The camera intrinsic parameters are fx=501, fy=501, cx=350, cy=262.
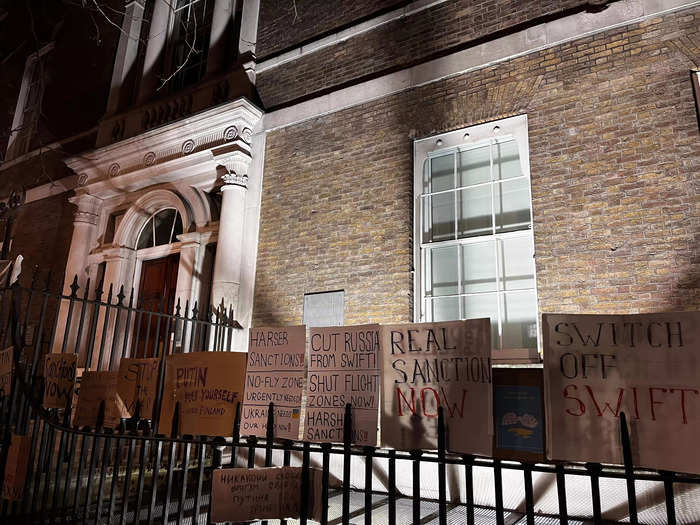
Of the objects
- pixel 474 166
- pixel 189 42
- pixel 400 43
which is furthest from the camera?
pixel 189 42

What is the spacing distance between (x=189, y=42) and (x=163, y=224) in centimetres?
400

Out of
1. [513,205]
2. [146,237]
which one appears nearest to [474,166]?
[513,205]

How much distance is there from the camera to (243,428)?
2781 millimetres

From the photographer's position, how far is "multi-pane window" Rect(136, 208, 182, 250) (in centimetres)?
978

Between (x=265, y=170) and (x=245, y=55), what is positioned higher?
(x=245, y=55)

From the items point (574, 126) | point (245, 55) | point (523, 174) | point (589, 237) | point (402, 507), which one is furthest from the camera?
point (245, 55)

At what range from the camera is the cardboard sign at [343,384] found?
248 cm

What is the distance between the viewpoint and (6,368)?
422 cm

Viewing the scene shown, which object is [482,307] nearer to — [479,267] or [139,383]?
[479,267]

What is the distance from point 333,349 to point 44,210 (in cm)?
1149

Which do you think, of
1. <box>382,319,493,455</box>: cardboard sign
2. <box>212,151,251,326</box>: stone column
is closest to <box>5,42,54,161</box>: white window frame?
<box>212,151,251,326</box>: stone column

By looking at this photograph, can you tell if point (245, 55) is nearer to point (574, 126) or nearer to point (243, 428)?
point (574, 126)

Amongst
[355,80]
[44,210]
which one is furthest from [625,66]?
[44,210]

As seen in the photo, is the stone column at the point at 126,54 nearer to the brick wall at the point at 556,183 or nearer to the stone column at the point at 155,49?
the stone column at the point at 155,49
